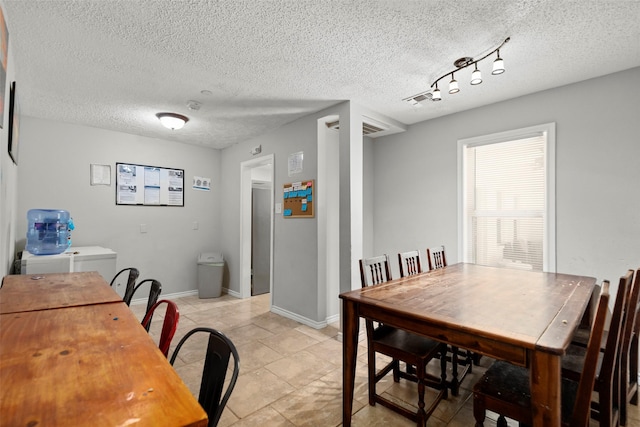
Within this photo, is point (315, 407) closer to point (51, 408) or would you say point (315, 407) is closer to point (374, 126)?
point (51, 408)

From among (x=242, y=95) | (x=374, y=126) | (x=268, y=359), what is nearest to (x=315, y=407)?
(x=268, y=359)

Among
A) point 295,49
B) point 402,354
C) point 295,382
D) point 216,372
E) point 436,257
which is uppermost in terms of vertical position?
point 295,49

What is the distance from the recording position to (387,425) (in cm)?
186

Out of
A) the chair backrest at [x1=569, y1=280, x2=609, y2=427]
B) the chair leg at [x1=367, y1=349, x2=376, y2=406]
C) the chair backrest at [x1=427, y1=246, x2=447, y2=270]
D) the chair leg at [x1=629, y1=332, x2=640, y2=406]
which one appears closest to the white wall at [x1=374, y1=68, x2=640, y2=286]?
the chair backrest at [x1=427, y1=246, x2=447, y2=270]

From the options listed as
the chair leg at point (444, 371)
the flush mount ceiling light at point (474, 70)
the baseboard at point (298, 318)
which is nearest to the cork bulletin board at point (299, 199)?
the baseboard at point (298, 318)

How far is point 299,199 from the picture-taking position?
3.73m

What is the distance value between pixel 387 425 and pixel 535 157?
283 cm

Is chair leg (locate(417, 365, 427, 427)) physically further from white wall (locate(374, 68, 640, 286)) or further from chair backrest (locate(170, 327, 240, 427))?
white wall (locate(374, 68, 640, 286))

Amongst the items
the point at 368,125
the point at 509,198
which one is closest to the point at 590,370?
the point at 509,198

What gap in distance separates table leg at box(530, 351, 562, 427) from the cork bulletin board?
2.65 metres

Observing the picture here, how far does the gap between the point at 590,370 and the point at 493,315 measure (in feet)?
1.27

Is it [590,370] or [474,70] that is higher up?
[474,70]

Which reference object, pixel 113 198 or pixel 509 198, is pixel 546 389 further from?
pixel 113 198

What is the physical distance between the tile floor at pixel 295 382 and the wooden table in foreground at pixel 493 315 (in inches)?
12.8
